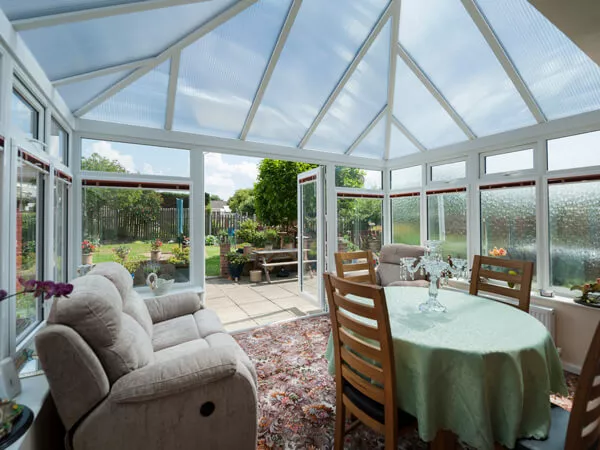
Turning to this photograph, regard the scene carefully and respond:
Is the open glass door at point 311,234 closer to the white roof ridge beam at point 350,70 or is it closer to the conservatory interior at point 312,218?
the conservatory interior at point 312,218

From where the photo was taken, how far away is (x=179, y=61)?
2.74 metres

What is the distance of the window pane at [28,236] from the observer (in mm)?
1893

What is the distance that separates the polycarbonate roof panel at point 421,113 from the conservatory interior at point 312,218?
3 cm

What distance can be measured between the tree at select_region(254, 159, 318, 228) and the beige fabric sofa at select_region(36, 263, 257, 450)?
6.10 m

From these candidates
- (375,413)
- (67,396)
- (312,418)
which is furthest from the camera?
(312,418)

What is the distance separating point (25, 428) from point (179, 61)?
9.19 ft

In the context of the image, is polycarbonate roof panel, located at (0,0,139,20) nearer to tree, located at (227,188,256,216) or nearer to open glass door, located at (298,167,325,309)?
open glass door, located at (298,167,325,309)

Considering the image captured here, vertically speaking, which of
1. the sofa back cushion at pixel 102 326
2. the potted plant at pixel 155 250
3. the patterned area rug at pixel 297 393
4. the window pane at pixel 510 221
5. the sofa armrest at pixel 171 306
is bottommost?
the patterned area rug at pixel 297 393

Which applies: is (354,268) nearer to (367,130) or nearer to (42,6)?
(367,130)

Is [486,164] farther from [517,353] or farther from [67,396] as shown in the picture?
[67,396]

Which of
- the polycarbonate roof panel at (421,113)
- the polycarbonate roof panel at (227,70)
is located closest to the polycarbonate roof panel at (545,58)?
the polycarbonate roof panel at (421,113)

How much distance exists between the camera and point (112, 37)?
2184mm

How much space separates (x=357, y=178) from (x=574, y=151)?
8.63 feet

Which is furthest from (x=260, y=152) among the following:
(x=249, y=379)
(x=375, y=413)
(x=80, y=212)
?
(x=375, y=413)
